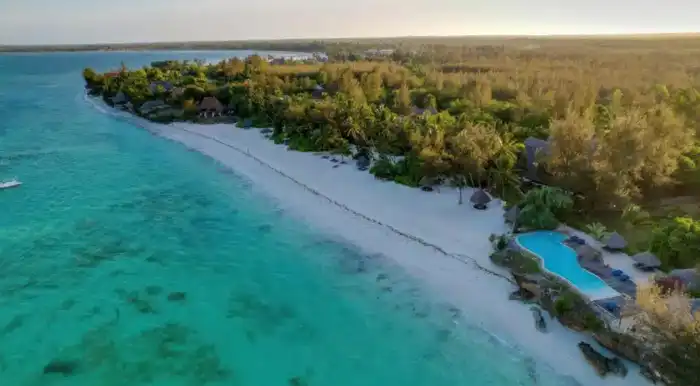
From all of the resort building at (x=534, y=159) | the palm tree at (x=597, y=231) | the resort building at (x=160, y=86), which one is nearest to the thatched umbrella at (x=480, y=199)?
the resort building at (x=534, y=159)

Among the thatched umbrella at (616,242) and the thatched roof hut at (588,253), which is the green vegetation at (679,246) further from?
the thatched roof hut at (588,253)

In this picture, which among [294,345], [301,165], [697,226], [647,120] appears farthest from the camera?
[301,165]

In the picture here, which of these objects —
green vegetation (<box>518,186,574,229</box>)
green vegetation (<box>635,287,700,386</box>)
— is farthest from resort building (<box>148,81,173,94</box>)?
green vegetation (<box>635,287,700,386</box>)

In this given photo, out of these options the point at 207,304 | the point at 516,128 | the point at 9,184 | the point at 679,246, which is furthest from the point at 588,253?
the point at 9,184

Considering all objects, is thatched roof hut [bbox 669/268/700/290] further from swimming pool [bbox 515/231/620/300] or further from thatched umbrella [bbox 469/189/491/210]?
thatched umbrella [bbox 469/189/491/210]

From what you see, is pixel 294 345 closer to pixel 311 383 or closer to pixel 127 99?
pixel 311 383

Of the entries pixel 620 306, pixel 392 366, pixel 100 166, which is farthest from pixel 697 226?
pixel 100 166
